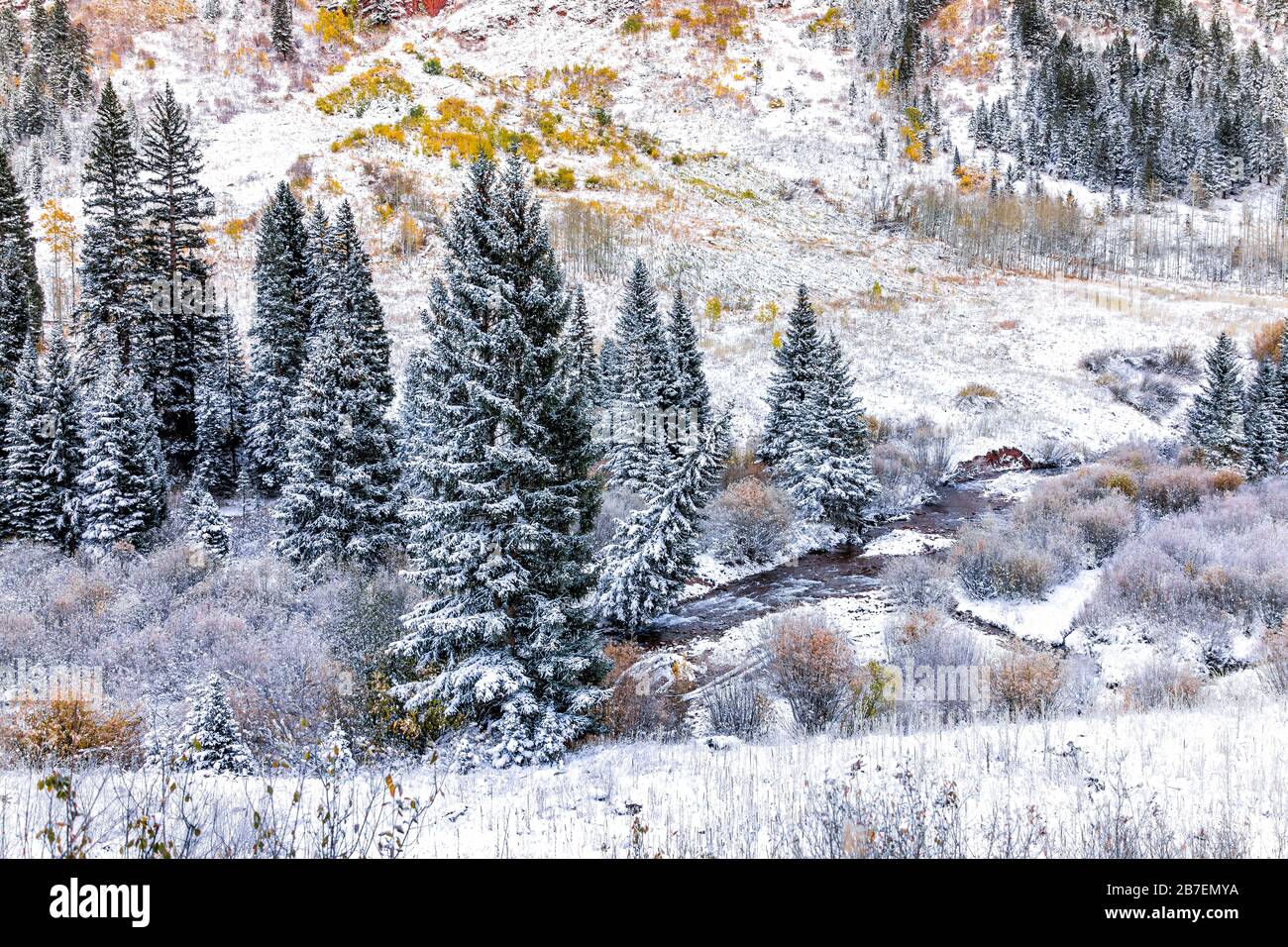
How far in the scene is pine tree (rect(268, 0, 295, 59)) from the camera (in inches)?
2874

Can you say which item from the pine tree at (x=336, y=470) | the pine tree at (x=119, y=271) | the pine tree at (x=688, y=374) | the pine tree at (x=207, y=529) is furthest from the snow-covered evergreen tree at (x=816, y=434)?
the pine tree at (x=119, y=271)

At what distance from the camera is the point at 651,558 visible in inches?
893

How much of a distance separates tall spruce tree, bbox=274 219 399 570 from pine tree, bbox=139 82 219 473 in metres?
12.1

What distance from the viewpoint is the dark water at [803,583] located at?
880 inches

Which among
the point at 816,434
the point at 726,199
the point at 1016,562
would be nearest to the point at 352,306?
the point at 816,434

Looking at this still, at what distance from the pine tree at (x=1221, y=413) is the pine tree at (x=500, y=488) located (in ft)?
109

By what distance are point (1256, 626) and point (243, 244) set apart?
57.4 meters

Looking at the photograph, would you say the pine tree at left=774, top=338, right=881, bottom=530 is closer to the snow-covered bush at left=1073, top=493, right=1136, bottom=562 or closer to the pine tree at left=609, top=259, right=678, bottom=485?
the pine tree at left=609, top=259, right=678, bottom=485

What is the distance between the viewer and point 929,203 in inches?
3014

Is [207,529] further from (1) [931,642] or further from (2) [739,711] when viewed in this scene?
(1) [931,642]

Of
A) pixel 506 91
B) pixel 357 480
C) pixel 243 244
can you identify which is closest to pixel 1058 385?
pixel 357 480

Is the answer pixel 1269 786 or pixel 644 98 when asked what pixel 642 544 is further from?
pixel 644 98
